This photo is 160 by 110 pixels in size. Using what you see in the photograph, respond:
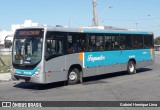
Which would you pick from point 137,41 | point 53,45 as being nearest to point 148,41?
point 137,41

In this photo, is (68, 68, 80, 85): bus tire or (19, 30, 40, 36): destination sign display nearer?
(19, 30, 40, 36): destination sign display

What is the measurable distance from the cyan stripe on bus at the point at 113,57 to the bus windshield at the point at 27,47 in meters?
3.19

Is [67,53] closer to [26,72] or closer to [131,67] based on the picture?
[26,72]

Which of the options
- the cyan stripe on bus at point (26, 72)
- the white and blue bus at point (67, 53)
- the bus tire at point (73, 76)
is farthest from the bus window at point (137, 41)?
the cyan stripe on bus at point (26, 72)

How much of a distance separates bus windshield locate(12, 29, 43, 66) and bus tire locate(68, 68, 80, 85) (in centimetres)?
221

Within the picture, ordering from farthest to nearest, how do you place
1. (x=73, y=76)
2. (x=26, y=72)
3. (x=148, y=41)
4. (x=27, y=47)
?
(x=148, y=41)
(x=73, y=76)
(x=27, y=47)
(x=26, y=72)

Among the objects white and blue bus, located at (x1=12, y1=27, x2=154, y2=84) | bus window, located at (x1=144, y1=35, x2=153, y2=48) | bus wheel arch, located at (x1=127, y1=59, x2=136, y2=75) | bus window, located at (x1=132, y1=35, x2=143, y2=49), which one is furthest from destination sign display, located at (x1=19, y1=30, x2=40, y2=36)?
bus window, located at (x1=144, y1=35, x2=153, y2=48)

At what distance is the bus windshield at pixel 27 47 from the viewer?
538 inches

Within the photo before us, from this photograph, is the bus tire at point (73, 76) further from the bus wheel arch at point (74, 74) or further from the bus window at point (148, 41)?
the bus window at point (148, 41)

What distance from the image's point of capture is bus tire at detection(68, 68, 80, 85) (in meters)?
15.2

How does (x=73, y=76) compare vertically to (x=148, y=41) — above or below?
below

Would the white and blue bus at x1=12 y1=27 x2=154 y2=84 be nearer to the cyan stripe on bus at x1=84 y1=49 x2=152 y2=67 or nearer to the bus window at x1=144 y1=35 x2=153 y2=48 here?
the cyan stripe on bus at x1=84 y1=49 x2=152 y2=67

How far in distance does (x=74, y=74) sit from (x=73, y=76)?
0.36ft

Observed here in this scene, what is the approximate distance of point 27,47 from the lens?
45.8 ft
